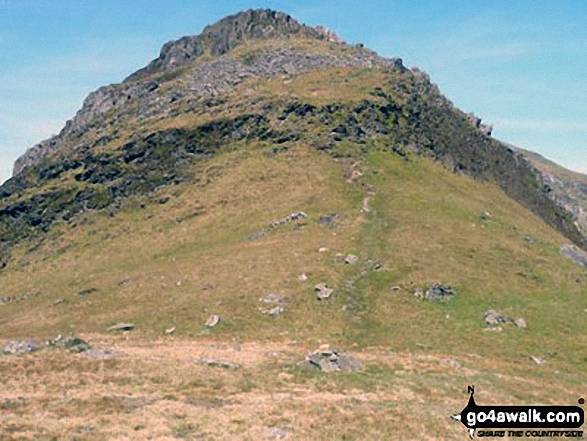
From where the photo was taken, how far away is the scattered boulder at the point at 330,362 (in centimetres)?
4491

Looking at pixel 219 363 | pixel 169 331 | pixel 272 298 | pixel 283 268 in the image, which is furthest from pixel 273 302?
pixel 219 363

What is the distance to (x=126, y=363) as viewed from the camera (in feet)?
146

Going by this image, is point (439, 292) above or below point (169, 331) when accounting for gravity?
above

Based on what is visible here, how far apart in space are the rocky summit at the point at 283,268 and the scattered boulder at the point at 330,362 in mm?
235

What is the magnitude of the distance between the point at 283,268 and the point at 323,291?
27.9 feet

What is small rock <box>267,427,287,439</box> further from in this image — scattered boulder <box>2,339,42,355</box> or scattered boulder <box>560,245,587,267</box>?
scattered boulder <box>560,245,587,267</box>

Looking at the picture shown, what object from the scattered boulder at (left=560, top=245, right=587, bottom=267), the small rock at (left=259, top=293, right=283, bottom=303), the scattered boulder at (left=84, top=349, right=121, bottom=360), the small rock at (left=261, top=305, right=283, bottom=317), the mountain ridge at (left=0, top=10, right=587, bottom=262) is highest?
the mountain ridge at (left=0, top=10, right=587, bottom=262)

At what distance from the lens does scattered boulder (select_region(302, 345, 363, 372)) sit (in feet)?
147

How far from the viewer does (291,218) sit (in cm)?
9462

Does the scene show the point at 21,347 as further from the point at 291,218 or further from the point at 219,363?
the point at 291,218

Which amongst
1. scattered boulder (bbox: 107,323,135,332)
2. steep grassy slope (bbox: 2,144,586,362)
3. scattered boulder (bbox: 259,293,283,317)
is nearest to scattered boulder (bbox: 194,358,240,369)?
steep grassy slope (bbox: 2,144,586,362)

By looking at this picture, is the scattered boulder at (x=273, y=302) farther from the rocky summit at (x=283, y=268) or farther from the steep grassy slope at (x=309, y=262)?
the steep grassy slope at (x=309, y=262)

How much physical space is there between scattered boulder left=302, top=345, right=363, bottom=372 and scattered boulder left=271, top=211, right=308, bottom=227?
47663 millimetres

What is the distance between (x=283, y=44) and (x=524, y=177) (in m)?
85.1
